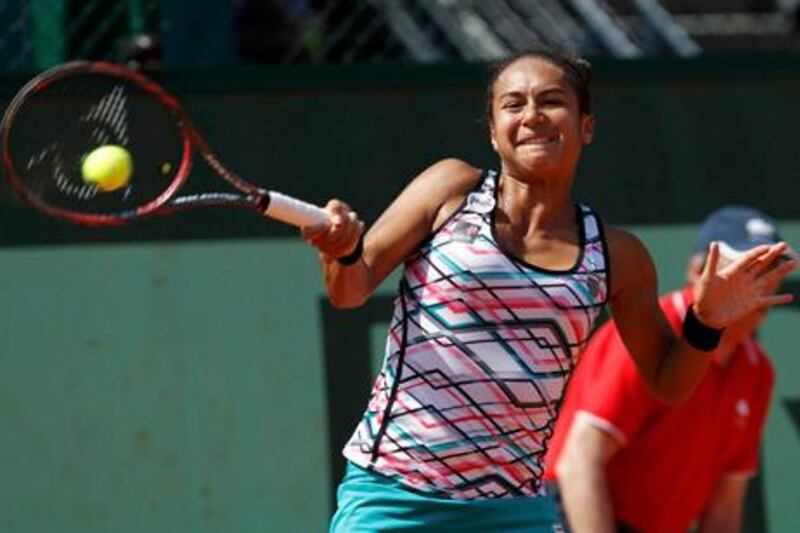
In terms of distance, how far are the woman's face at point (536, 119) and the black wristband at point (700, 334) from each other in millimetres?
433

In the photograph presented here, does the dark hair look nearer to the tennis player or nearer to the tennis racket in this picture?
the tennis player

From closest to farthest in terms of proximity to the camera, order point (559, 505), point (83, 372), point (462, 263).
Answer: point (462, 263)
point (559, 505)
point (83, 372)

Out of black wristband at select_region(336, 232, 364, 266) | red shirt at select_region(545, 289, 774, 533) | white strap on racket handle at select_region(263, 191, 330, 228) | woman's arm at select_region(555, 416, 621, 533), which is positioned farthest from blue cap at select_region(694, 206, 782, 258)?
white strap on racket handle at select_region(263, 191, 330, 228)

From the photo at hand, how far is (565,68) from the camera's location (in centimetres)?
420

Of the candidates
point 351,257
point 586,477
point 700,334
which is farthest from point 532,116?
point 586,477

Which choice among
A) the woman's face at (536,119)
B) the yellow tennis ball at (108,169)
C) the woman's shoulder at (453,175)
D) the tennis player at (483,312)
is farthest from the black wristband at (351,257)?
the yellow tennis ball at (108,169)

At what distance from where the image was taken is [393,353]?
13.5 ft

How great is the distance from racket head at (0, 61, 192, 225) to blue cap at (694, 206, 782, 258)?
1.46m

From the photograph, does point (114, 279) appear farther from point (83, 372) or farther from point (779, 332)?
point (779, 332)

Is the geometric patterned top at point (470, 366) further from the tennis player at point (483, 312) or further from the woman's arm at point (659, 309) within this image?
the woman's arm at point (659, 309)

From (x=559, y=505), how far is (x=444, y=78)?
5.44 feet

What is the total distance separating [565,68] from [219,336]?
7.43 ft

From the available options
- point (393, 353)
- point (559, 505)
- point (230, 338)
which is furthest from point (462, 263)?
point (230, 338)

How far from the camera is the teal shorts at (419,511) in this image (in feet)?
13.3
